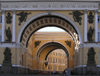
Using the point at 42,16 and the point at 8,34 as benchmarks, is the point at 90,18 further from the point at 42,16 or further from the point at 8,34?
the point at 8,34

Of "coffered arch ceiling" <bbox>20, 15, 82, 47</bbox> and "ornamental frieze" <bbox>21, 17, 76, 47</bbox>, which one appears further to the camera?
"ornamental frieze" <bbox>21, 17, 76, 47</bbox>

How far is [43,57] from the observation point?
2896 inches

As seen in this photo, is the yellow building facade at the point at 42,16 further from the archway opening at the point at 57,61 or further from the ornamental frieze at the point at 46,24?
the archway opening at the point at 57,61

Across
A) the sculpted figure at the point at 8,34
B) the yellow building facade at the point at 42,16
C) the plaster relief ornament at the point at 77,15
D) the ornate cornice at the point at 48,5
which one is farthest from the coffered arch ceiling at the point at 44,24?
the sculpted figure at the point at 8,34

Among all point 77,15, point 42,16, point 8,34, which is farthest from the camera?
point 42,16

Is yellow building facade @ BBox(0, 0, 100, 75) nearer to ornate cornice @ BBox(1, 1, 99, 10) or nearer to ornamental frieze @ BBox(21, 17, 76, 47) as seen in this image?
ornate cornice @ BBox(1, 1, 99, 10)

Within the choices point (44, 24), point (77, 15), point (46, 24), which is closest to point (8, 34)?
point (44, 24)

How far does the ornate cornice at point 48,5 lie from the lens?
137ft

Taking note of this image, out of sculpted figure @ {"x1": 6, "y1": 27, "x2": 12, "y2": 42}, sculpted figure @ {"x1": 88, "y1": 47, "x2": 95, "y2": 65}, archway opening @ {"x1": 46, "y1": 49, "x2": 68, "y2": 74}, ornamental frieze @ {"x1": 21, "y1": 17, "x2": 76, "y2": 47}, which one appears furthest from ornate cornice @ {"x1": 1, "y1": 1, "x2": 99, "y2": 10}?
archway opening @ {"x1": 46, "y1": 49, "x2": 68, "y2": 74}

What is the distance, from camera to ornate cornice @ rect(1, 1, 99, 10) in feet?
137

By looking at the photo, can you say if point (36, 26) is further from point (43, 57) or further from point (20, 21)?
point (43, 57)

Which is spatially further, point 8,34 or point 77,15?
point 77,15

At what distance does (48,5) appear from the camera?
42062mm

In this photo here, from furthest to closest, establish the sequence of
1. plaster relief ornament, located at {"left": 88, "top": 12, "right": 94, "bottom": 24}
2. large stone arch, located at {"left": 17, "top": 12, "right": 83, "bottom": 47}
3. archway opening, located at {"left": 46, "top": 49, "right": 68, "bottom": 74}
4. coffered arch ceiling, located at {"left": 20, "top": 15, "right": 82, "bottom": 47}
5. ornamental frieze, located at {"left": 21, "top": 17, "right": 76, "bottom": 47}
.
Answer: archway opening, located at {"left": 46, "top": 49, "right": 68, "bottom": 74} → ornamental frieze, located at {"left": 21, "top": 17, "right": 76, "bottom": 47} → coffered arch ceiling, located at {"left": 20, "top": 15, "right": 82, "bottom": 47} → large stone arch, located at {"left": 17, "top": 12, "right": 83, "bottom": 47} → plaster relief ornament, located at {"left": 88, "top": 12, "right": 94, "bottom": 24}
